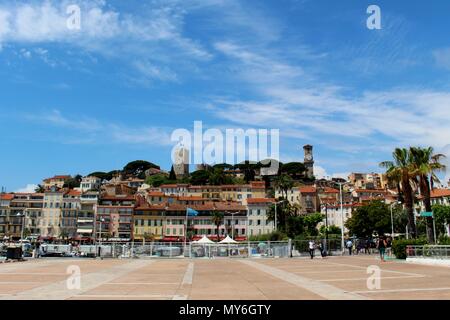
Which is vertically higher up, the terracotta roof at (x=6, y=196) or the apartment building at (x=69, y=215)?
the terracotta roof at (x=6, y=196)

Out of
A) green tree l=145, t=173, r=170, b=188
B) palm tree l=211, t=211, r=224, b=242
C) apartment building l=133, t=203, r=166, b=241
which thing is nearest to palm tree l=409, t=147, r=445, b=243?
palm tree l=211, t=211, r=224, b=242

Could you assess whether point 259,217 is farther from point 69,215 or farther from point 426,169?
point 426,169

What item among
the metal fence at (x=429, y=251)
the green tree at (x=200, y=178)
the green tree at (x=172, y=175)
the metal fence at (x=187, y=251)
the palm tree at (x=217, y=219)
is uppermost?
the green tree at (x=172, y=175)

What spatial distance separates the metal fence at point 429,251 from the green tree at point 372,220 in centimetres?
7526

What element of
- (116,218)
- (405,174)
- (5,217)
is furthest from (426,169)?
(5,217)

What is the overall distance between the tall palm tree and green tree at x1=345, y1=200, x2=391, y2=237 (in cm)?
6874

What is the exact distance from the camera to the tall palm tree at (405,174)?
35.1 metres

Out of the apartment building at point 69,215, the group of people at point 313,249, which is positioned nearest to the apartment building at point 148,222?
the apartment building at point 69,215

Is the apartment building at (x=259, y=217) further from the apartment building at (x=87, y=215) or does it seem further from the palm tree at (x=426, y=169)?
the palm tree at (x=426, y=169)

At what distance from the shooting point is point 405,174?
35.2 m

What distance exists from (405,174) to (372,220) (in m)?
71.0

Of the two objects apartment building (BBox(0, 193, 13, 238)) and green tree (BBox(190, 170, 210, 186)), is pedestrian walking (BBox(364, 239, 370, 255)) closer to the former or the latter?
apartment building (BBox(0, 193, 13, 238))

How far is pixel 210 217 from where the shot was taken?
115m
